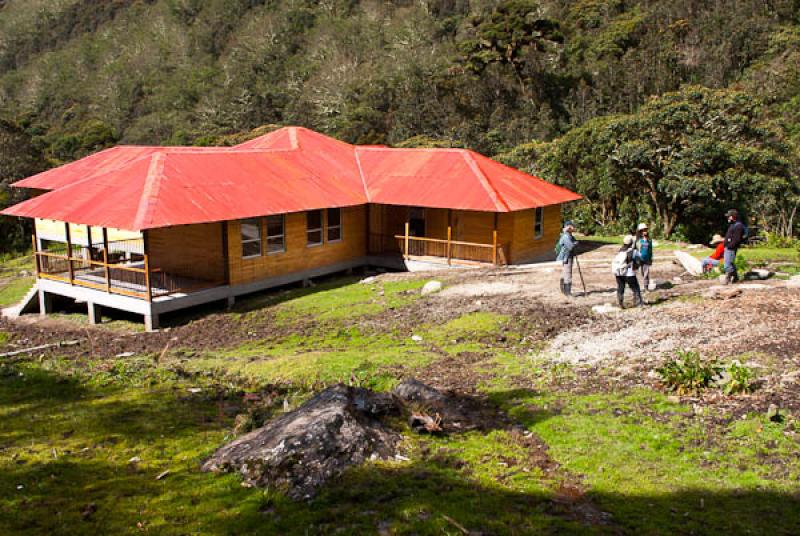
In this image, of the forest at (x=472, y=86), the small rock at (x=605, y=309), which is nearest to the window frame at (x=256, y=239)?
the small rock at (x=605, y=309)

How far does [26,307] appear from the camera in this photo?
21828mm

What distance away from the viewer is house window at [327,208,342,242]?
24.4m

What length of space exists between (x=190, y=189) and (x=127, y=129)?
292 ft

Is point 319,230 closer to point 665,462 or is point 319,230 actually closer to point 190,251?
point 190,251

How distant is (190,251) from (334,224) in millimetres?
5437

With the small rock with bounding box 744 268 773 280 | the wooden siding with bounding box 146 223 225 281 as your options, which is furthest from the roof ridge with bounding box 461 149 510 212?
the wooden siding with bounding box 146 223 225 281

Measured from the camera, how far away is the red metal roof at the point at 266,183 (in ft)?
64.0

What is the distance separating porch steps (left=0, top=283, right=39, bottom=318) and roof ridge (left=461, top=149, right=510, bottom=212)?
605 inches

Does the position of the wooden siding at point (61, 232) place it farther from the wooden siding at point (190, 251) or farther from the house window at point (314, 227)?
the house window at point (314, 227)

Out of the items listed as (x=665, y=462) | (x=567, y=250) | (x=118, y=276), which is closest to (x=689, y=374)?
(x=665, y=462)

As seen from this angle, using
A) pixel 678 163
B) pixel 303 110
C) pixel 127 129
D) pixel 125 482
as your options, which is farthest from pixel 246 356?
pixel 127 129

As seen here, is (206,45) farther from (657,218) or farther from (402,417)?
(402,417)

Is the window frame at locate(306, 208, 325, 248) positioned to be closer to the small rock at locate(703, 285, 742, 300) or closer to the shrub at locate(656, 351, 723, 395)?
the small rock at locate(703, 285, 742, 300)

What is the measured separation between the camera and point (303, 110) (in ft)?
274
